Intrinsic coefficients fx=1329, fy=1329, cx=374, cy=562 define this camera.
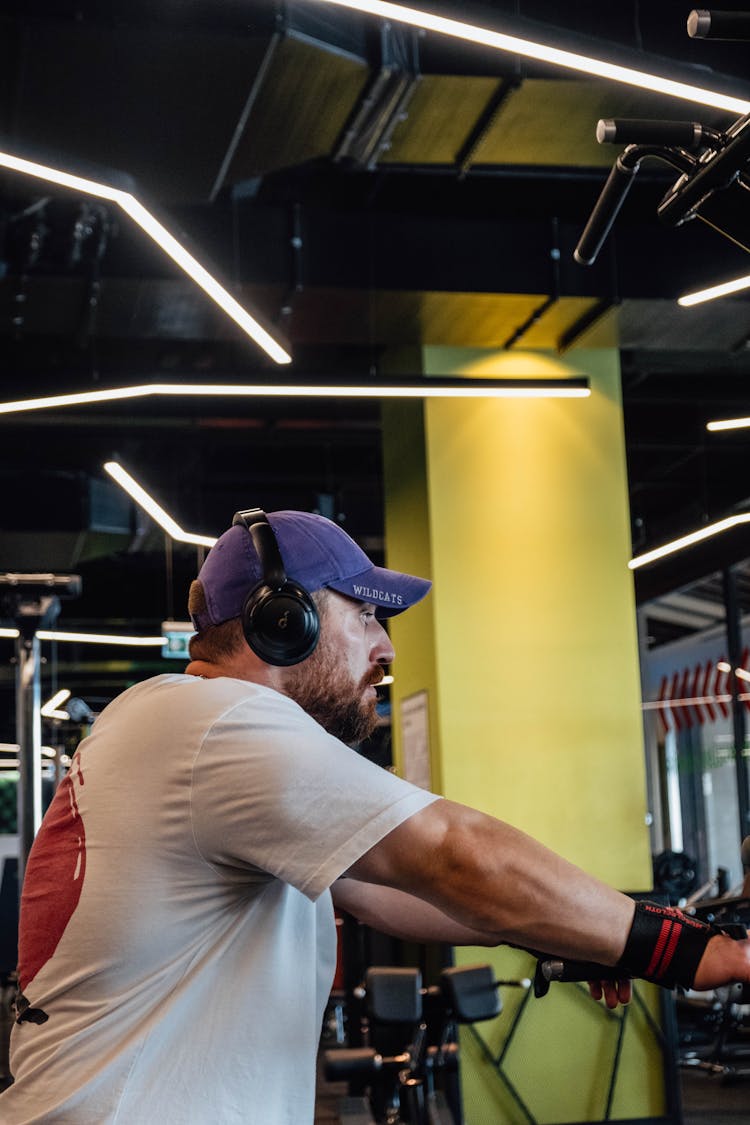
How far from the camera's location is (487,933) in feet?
3.91

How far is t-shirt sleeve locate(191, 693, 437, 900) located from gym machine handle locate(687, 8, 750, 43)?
116 centimetres

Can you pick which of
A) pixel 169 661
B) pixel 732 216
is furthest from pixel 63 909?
pixel 169 661

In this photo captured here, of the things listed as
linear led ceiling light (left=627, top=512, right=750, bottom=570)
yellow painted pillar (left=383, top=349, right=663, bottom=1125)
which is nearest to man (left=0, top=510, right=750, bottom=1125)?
yellow painted pillar (left=383, top=349, right=663, bottom=1125)

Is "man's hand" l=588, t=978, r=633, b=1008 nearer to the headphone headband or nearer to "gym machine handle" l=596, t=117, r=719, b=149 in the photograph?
the headphone headband

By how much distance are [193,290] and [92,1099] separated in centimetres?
496

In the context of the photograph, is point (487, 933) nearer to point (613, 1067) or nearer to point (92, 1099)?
point (92, 1099)

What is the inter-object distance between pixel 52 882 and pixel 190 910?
152 millimetres

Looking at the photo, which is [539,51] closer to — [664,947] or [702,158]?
[702,158]

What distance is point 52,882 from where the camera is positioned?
1.29 metres

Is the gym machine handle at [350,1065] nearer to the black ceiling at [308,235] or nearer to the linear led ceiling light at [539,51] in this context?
the black ceiling at [308,235]

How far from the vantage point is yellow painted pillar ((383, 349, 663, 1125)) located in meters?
6.04

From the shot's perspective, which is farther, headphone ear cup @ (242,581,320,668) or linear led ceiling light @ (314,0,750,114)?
linear led ceiling light @ (314,0,750,114)

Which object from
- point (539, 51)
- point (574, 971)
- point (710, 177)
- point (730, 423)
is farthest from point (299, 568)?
point (730, 423)

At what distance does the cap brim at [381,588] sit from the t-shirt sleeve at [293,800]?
0.31 m
